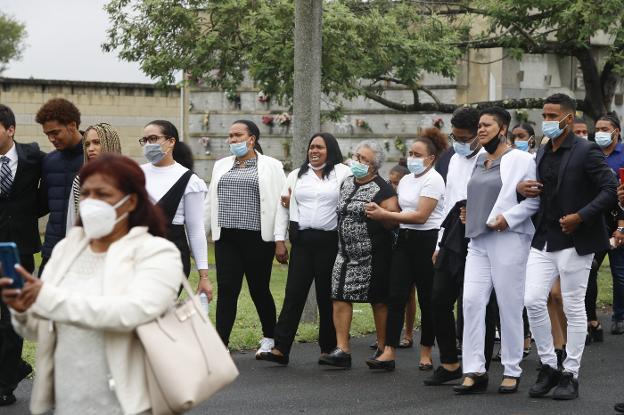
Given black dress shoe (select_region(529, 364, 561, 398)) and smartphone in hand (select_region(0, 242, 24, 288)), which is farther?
black dress shoe (select_region(529, 364, 561, 398))

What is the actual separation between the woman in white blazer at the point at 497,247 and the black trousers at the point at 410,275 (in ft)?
4.11

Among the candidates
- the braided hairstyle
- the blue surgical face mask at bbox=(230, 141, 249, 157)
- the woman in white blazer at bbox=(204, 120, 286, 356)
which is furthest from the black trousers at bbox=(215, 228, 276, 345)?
the braided hairstyle

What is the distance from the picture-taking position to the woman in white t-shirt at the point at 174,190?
29.2 feet

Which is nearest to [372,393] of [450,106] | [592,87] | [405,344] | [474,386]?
[474,386]

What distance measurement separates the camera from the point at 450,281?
373 inches

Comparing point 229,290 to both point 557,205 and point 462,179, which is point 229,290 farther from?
point 557,205

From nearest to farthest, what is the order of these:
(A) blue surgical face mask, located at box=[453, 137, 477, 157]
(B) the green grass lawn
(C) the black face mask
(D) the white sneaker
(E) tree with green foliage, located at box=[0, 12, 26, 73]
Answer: (C) the black face mask → (A) blue surgical face mask, located at box=[453, 137, 477, 157] → (D) the white sneaker → (B) the green grass lawn → (E) tree with green foliage, located at box=[0, 12, 26, 73]

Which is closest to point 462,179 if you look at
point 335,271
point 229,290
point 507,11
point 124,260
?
point 335,271

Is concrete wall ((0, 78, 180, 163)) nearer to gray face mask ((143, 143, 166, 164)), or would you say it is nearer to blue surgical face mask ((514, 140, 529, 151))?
blue surgical face mask ((514, 140, 529, 151))

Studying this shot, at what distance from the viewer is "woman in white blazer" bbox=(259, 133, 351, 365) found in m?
10.5

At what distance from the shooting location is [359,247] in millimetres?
10352

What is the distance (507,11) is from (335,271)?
9.78 meters

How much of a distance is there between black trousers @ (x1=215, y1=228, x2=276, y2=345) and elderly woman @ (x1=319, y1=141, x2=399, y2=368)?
671 millimetres

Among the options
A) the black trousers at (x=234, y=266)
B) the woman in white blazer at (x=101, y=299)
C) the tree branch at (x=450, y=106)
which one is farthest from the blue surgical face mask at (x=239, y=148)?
the tree branch at (x=450, y=106)
